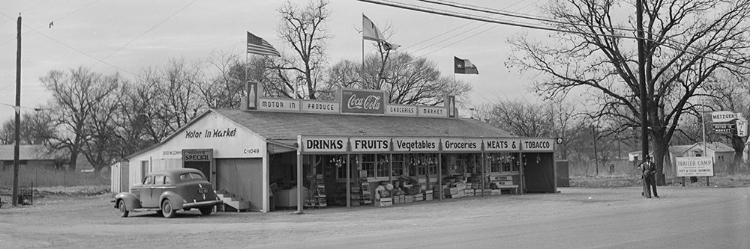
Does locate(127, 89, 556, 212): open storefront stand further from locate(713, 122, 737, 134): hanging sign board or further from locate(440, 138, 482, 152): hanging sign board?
locate(713, 122, 737, 134): hanging sign board

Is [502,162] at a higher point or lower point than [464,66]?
lower

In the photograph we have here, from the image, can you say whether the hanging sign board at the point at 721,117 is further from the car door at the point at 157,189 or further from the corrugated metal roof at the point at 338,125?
the car door at the point at 157,189

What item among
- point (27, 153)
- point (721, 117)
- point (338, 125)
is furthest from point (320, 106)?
point (27, 153)

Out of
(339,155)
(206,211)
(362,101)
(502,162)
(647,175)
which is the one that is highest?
(362,101)

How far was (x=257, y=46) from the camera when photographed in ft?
109

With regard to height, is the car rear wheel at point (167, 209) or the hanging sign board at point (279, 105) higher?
the hanging sign board at point (279, 105)

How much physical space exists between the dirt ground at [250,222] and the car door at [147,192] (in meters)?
0.51

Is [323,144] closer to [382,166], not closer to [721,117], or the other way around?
[382,166]

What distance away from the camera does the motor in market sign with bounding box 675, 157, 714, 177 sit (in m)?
38.7

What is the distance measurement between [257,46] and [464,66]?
35.6 ft

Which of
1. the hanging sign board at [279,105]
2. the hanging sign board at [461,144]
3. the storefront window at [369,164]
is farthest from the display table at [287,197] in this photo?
the hanging sign board at [461,144]

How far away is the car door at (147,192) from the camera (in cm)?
2603

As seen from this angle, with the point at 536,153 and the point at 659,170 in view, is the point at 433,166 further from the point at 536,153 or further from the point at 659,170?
the point at 659,170

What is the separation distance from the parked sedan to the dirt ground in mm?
432
